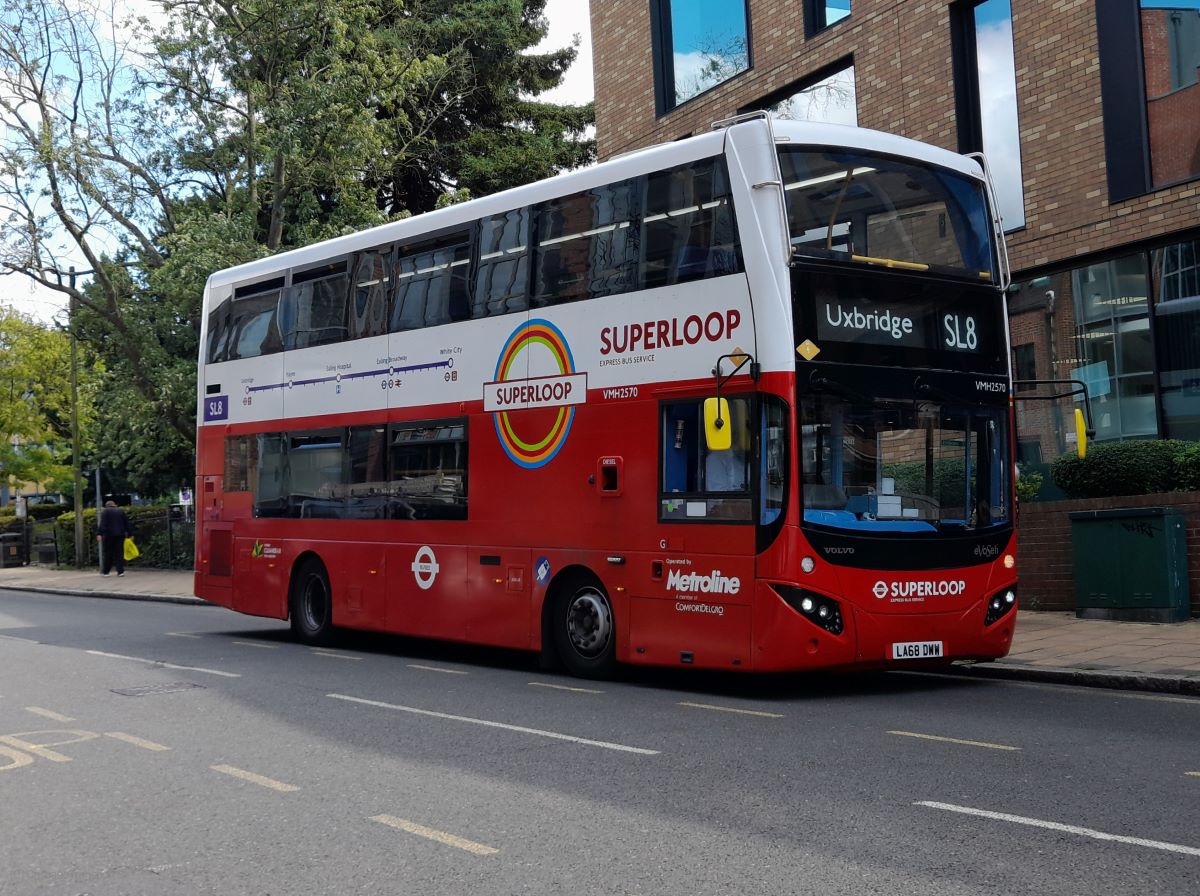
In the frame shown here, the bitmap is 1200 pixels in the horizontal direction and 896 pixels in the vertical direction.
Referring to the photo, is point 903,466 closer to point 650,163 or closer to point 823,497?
point 823,497

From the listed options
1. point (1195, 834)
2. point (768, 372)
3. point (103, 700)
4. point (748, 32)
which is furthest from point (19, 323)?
point (1195, 834)

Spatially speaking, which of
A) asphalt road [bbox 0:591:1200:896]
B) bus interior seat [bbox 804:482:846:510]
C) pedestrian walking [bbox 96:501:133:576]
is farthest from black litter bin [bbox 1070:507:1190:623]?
pedestrian walking [bbox 96:501:133:576]

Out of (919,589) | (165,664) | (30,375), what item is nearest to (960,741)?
(919,589)

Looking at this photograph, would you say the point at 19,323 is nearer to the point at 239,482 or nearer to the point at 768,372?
the point at 239,482

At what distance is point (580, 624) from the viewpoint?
1166cm

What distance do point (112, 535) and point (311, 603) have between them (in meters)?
19.1

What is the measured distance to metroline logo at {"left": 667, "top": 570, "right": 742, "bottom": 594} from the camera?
10.0 meters

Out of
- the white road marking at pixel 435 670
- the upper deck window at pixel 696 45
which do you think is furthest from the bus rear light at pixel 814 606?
the upper deck window at pixel 696 45

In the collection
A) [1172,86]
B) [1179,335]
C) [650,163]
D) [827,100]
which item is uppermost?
[827,100]

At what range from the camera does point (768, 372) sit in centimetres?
977

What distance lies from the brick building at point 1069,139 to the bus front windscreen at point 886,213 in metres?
5.48

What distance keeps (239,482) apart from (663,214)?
798 centimetres

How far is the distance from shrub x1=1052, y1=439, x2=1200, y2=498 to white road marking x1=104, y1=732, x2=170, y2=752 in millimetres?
10621

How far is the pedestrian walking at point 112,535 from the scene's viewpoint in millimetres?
32312
